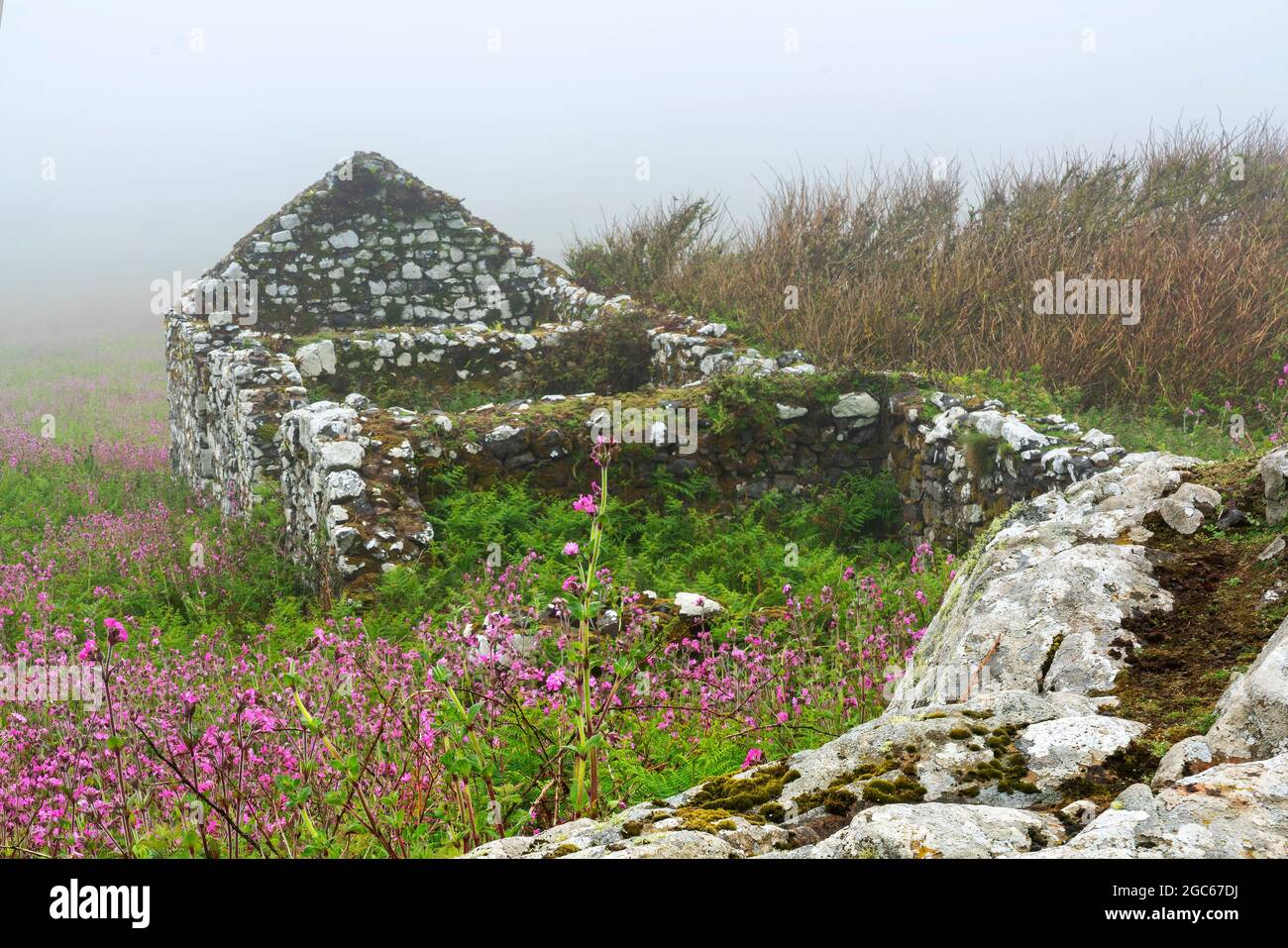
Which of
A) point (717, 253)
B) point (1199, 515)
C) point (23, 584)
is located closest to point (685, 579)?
point (1199, 515)

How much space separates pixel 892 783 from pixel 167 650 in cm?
664

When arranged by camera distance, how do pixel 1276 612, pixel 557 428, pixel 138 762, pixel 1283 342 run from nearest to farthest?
pixel 1276 612 → pixel 138 762 → pixel 557 428 → pixel 1283 342

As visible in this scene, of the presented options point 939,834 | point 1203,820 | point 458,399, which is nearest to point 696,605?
point 939,834

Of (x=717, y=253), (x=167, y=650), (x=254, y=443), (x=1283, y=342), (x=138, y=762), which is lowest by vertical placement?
(x=167, y=650)

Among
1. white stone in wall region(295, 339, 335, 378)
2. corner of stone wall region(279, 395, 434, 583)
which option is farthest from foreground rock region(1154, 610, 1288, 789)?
white stone in wall region(295, 339, 335, 378)

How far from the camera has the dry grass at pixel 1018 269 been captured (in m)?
9.97

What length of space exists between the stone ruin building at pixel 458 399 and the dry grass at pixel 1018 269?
1150 mm

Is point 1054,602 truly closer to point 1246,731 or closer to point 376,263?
point 1246,731

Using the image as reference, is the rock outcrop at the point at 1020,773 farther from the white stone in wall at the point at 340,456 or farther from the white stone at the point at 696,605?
the white stone in wall at the point at 340,456

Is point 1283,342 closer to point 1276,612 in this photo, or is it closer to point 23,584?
point 1276,612

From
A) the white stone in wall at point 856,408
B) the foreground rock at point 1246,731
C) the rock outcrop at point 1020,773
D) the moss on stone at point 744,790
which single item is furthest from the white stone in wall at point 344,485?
the foreground rock at point 1246,731

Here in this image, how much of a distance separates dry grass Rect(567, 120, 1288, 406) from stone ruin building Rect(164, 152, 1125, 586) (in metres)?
1.15

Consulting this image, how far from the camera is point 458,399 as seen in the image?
40.8ft
